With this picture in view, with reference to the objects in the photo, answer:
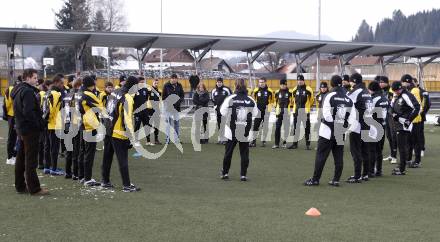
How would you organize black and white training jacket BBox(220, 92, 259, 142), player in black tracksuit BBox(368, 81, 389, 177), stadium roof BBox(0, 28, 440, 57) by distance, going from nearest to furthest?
black and white training jacket BBox(220, 92, 259, 142) < player in black tracksuit BBox(368, 81, 389, 177) < stadium roof BBox(0, 28, 440, 57)

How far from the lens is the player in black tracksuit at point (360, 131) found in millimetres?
10430

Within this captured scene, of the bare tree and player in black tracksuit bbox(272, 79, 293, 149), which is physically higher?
the bare tree

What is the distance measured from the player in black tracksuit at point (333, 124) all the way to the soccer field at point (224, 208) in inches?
13.7

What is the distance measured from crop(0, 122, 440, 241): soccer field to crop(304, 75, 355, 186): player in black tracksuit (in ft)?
1.15

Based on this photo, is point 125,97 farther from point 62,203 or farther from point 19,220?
point 19,220

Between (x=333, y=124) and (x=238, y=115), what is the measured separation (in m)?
1.81

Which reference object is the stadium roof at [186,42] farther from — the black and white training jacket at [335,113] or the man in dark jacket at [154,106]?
the black and white training jacket at [335,113]

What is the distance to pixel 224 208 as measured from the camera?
7922 millimetres

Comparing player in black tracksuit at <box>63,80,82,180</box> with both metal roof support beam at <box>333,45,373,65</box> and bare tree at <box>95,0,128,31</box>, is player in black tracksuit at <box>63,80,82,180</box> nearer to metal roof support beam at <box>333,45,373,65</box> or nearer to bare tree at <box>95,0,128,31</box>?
metal roof support beam at <box>333,45,373,65</box>

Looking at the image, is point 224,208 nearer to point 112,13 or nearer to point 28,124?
point 28,124

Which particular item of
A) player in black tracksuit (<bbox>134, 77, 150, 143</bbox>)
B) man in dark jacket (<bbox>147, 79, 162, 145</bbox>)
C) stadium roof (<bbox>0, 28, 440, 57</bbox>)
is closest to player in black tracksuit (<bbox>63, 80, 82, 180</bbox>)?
player in black tracksuit (<bbox>134, 77, 150, 143</bbox>)

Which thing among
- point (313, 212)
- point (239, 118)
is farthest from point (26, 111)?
point (313, 212)

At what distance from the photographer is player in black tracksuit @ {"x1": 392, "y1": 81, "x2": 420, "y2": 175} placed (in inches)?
439

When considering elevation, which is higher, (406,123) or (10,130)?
(406,123)
